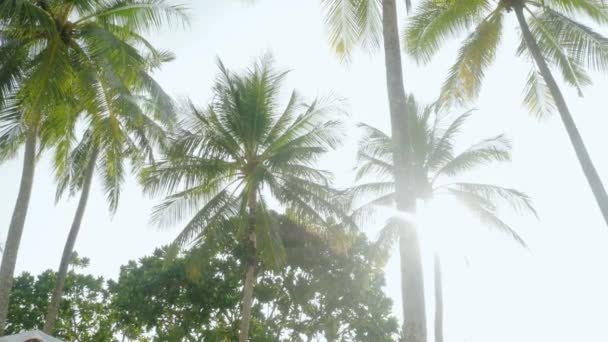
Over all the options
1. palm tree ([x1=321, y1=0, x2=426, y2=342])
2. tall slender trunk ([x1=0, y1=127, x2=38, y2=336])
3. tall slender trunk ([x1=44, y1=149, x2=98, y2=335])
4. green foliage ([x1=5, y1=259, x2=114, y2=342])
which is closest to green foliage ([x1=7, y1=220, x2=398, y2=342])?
green foliage ([x1=5, y1=259, x2=114, y2=342])

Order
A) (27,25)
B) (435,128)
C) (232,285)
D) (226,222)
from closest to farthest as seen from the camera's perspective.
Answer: (27,25) < (226,222) < (435,128) < (232,285)

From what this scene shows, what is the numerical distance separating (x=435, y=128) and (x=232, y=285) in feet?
30.7

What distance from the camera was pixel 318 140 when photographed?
14703 mm

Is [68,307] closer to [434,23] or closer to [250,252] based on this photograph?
[250,252]

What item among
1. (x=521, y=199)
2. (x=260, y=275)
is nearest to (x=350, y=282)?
(x=260, y=275)

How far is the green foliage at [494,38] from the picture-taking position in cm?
1011

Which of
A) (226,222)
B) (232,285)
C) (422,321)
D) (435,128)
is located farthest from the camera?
(232,285)

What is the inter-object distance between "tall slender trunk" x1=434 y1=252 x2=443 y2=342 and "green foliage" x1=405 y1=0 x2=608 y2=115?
19.3ft

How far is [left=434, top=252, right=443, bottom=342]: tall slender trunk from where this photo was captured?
1467cm

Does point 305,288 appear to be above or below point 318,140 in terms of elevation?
below

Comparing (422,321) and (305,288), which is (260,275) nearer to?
(305,288)

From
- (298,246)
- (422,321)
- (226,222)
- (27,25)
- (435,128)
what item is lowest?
(422,321)

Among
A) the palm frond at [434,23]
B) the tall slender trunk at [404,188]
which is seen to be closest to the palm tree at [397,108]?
the tall slender trunk at [404,188]

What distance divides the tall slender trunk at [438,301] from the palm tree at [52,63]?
1036 cm
